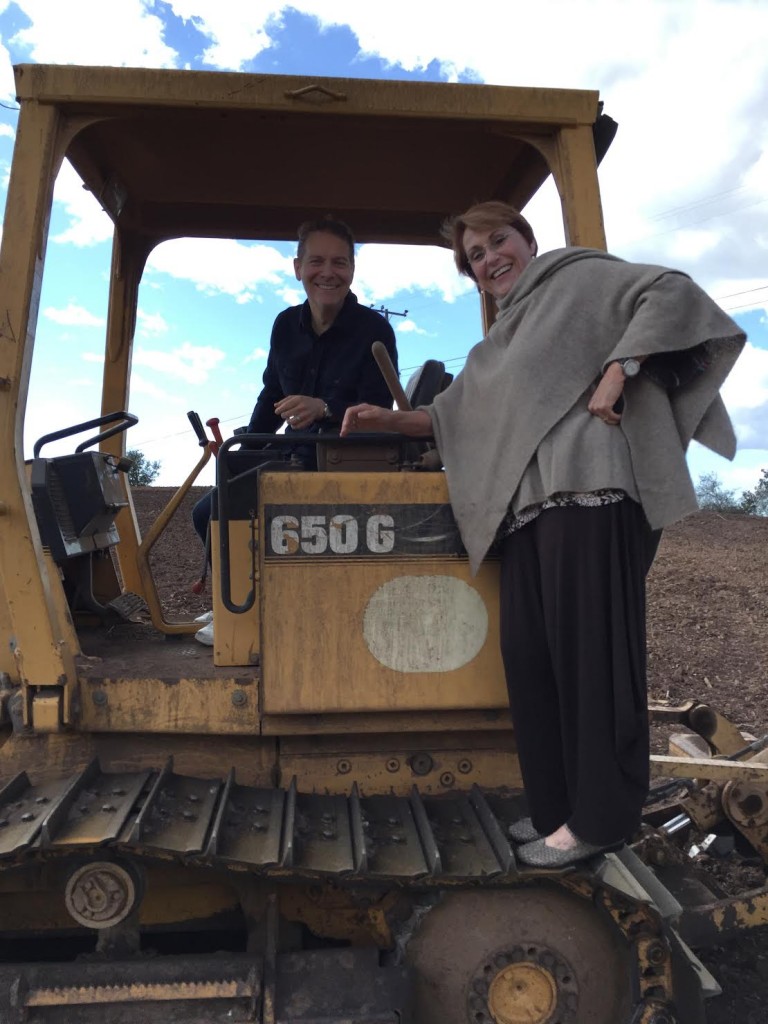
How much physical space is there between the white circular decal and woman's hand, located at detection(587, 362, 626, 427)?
609 mm

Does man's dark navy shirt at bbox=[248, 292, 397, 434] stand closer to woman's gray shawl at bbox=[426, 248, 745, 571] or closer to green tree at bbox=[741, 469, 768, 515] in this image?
woman's gray shawl at bbox=[426, 248, 745, 571]

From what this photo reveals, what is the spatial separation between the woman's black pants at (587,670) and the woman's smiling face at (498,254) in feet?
2.65

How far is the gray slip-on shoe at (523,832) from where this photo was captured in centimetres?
223

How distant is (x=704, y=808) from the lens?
320cm

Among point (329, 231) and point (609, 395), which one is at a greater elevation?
point (329, 231)

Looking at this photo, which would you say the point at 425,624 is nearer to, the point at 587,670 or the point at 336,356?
the point at 587,670

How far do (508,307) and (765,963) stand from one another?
2669mm

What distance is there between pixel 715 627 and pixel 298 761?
8016 millimetres

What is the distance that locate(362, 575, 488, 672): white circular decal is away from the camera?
7.66ft

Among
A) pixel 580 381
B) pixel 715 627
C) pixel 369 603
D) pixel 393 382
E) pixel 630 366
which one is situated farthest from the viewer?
pixel 715 627

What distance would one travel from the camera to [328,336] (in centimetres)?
311

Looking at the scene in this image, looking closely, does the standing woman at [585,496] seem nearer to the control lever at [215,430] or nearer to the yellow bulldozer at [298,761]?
the yellow bulldozer at [298,761]

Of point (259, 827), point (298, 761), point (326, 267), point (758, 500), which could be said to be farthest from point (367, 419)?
point (758, 500)

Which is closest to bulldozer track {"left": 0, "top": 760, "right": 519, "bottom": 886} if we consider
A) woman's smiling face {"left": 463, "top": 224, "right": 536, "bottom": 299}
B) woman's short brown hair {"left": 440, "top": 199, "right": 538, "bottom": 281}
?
woman's smiling face {"left": 463, "top": 224, "right": 536, "bottom": 299}
